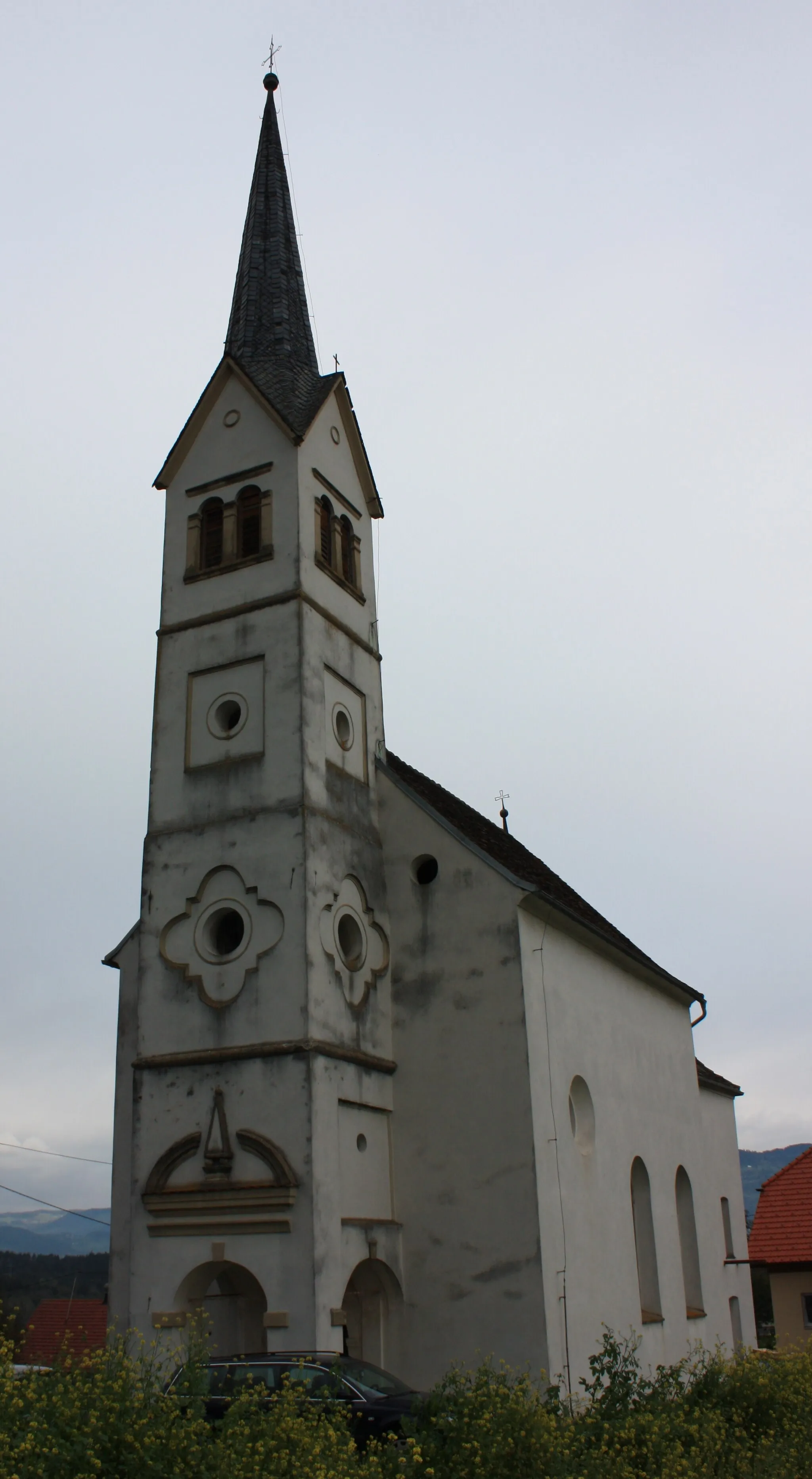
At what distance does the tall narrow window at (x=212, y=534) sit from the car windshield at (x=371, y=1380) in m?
13.7

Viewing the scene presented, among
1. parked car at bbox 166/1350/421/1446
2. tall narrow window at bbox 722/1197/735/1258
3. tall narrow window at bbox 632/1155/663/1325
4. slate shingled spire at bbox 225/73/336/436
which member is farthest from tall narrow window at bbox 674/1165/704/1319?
slate shingled spire at bbox 225/73/336/436

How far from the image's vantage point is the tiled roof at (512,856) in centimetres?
2148

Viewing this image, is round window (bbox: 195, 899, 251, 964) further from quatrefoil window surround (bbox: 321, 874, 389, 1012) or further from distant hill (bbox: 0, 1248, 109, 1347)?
distant hill (bbox: 0, 1248, 109, 1347)

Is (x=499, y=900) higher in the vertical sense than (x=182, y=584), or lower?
lower

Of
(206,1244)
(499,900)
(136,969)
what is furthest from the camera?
(136,969)

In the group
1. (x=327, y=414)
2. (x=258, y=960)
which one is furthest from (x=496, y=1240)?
(x=327, y=414)

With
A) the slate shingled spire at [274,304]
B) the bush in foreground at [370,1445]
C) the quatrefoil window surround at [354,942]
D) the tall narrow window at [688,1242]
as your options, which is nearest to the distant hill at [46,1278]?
the tall narrow window at [688,1242]

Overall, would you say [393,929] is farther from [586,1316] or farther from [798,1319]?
[798,1319]

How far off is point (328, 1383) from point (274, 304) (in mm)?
22143

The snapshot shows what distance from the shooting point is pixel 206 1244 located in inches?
693

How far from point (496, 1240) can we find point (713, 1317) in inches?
453

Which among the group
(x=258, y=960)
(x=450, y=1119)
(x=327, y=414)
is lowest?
(x=450, y=1119)

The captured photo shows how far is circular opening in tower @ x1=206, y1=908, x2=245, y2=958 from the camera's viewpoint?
19453 millimetres

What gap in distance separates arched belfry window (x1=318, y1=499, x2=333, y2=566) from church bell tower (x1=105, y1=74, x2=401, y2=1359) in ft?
0.15
